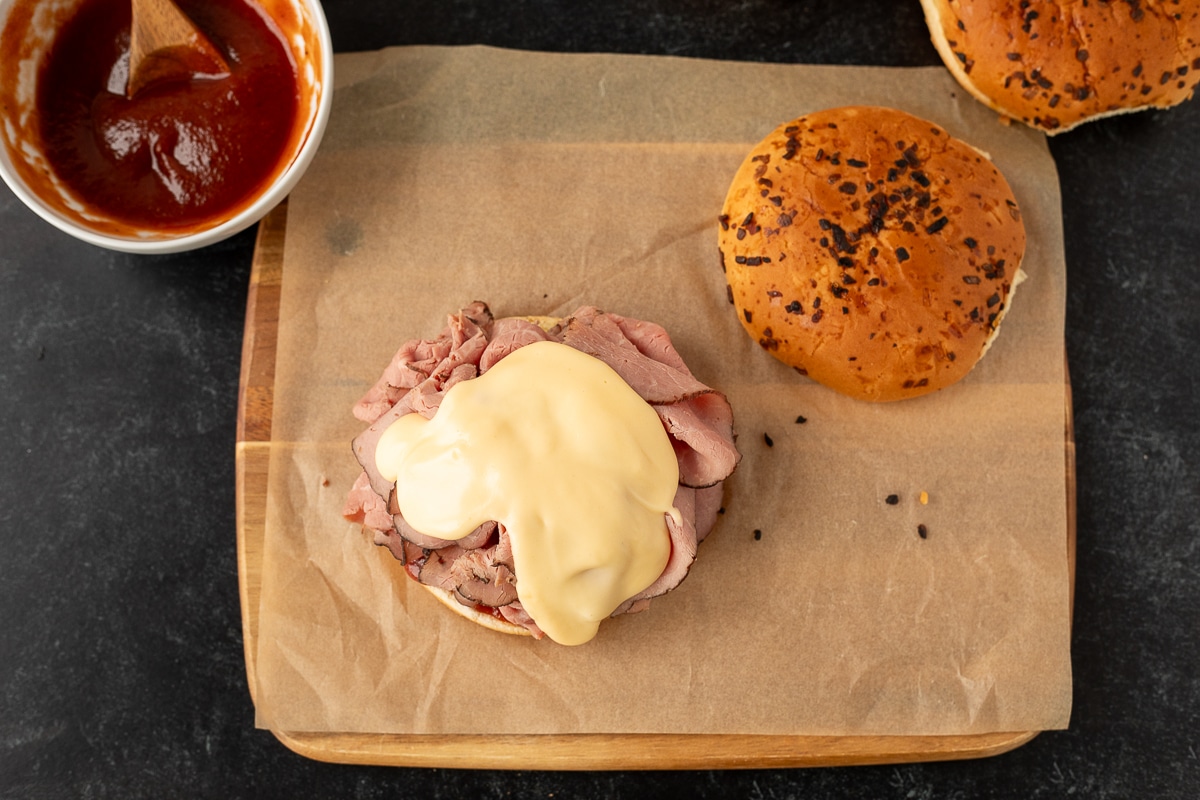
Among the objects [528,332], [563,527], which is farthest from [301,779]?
[528,332]

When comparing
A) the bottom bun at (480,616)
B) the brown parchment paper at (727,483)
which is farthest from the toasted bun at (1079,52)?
the bottom bun at (480,616)

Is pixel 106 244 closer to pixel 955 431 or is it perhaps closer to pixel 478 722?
pixel 478 722

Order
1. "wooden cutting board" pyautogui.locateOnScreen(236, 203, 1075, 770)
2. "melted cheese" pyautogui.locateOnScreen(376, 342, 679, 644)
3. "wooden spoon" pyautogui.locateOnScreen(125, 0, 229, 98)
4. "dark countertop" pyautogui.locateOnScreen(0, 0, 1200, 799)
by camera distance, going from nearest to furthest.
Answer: "melted cheese" pyautogui.locateOnScreen(376, 342, 679, 644), "wooden spoon" pyautogui.locateOnScreen(125, 0, 229, 98), "wooden cutting board" pyautogui.locateOnScreen(236, 203, 1075, 770), "dark countertop" pyautogui.locateOnScreen(0, 0, 1200, 799)

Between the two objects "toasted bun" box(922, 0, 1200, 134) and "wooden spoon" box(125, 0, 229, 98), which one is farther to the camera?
"toasted bun" box(922, 0, 1200, 134)

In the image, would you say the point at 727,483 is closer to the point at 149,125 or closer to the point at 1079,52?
the point at 1079,52

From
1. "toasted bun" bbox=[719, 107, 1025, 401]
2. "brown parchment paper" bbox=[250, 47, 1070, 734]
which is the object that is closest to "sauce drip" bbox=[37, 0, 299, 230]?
"brown parchment paper" bbox=[250, 47, 1070, 734]

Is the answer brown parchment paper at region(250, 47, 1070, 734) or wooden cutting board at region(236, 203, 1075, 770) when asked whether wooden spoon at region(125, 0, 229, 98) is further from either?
wooden cutting board at region(236, 203, 1075, 770)

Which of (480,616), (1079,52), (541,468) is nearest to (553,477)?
(541,468)

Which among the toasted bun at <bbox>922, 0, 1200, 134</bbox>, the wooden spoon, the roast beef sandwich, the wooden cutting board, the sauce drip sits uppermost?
the wooden spoon
